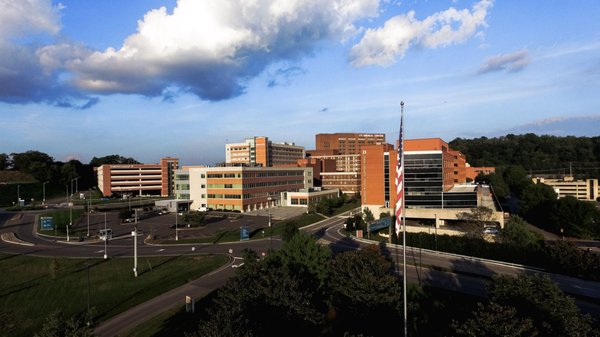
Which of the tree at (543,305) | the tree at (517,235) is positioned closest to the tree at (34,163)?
the tree at (517,235)

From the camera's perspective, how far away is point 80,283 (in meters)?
35.4

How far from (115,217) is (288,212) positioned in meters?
38.2

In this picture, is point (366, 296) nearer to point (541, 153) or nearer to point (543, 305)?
point (543, 305)

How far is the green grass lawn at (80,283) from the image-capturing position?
28.6m

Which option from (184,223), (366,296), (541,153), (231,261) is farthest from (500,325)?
(541,153)

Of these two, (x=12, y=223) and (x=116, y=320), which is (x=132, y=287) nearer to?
(x=116, y=320)

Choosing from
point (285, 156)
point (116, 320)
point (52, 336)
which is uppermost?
point (285, 156)

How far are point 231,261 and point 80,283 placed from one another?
15.2 metres

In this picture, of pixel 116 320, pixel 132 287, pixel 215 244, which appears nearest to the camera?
pixel 116 320

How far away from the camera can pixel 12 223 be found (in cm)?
7225

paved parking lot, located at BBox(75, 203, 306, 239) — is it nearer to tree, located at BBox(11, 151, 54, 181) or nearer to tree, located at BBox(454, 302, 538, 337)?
tree, located at BBox(454, 302, 538, 337)

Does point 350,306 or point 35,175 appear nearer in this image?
point 350,306

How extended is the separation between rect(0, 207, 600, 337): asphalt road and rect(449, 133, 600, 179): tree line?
135396 millimetres

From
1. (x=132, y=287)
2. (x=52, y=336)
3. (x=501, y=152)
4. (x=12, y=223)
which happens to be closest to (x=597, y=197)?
(x=501, y=152)
